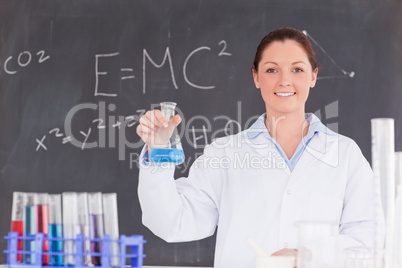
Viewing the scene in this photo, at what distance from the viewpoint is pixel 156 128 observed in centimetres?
149

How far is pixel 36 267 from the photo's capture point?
1.20m

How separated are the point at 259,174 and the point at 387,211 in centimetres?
80

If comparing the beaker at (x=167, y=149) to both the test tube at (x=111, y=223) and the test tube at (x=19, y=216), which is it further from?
the test tube at (x=19, y=216)

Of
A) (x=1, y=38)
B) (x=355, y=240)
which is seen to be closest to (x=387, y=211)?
(x=355, y=240)

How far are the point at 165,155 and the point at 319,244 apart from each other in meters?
0.53

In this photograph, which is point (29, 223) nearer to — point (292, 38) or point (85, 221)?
point (85, 221)

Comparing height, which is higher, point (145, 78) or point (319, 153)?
point (145, 78)

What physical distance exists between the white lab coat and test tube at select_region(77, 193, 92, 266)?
562 mm

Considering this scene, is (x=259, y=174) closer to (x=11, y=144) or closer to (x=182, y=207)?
(x=182, y=207)

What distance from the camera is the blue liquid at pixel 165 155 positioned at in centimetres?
149

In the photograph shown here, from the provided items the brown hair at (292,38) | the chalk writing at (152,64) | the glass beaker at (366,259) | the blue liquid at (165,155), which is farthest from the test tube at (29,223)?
the chalk writing at (152,64)

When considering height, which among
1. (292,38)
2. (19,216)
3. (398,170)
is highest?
(292,38)

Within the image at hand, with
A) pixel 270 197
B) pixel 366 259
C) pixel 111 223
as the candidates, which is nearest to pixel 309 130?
pixel 270 197

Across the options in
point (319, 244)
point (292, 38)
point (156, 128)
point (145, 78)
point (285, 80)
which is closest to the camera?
point (319, 244)
